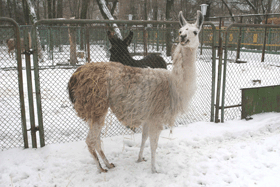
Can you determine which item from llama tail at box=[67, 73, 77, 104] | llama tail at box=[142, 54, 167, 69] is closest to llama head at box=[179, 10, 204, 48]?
llama tail at box=[67, 73, 77, 104]

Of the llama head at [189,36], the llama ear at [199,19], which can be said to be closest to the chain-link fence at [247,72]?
the llama ear at [199,19]

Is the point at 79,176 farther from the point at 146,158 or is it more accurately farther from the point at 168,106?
the point at 168,106

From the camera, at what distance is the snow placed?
272 cm

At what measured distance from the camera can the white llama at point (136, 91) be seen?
8.82 ft

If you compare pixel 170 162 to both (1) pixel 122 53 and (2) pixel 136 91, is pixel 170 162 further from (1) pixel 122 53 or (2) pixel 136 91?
(1) pixel 122 53

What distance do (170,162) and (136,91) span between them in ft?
3.83

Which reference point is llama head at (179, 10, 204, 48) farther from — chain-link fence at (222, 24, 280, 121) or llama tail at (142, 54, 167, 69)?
llama tail at (142, 54, 167, 69)

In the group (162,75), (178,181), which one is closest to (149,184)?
(178,181)

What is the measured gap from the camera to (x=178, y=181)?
272cm

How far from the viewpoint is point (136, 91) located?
275cm

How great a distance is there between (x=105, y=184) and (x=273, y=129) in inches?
126

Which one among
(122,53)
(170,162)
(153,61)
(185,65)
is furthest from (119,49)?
(170,162)

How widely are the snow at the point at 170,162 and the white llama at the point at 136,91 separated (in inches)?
10.6

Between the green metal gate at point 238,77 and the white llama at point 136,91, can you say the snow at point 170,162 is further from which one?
the green metal gate at point 238,77
